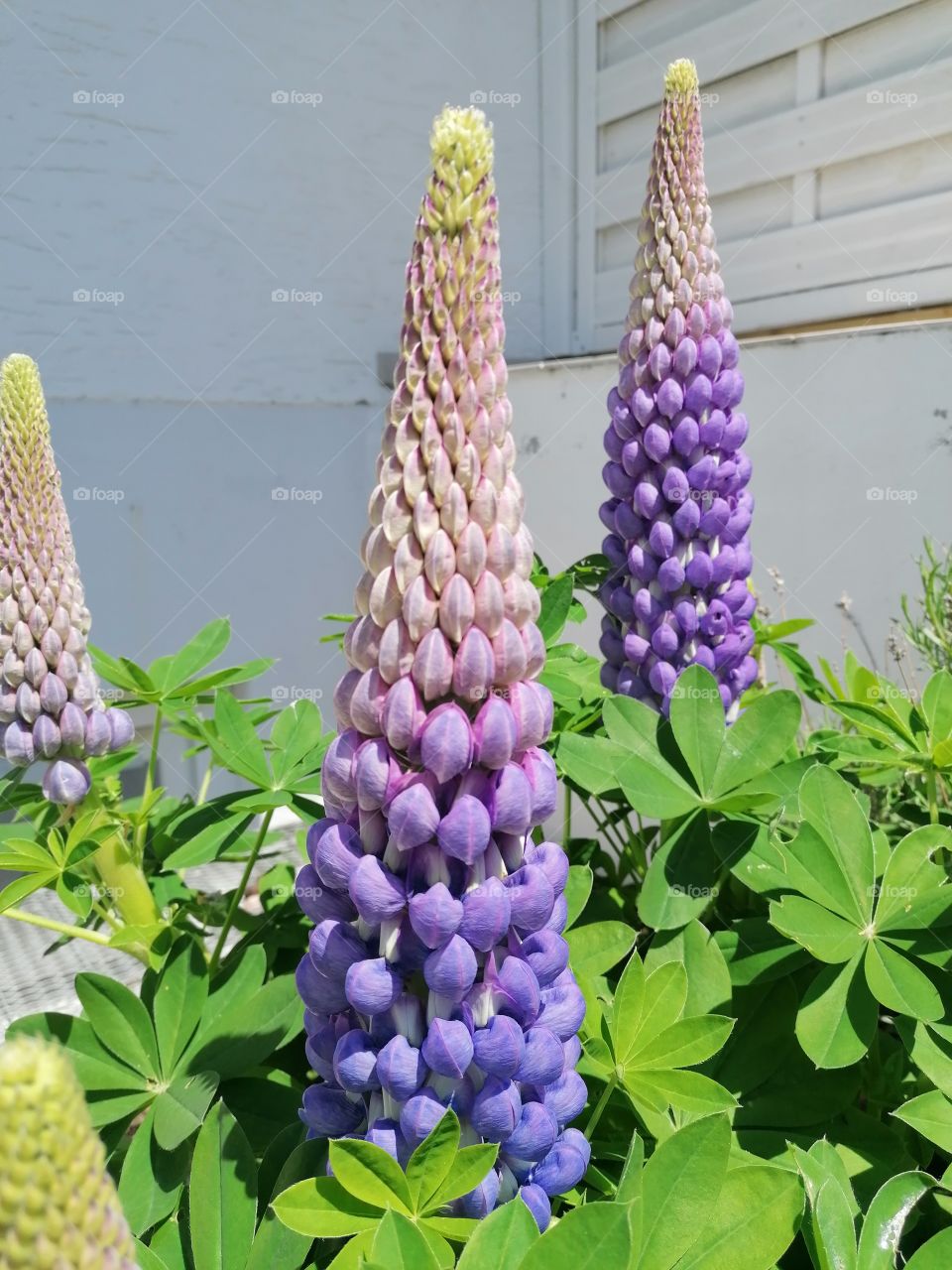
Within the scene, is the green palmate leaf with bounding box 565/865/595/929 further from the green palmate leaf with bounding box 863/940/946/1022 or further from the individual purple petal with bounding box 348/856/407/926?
the individual purple petal with bounding box 348/856/407/926

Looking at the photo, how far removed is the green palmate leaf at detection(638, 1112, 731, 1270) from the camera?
58 cm

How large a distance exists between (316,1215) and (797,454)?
→ 2088 millimetres

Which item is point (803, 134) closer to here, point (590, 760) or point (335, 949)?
point (590, 760)

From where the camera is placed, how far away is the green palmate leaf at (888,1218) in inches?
25.9

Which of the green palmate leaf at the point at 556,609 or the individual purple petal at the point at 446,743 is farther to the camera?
the green palmate leaf at the point at 556,609

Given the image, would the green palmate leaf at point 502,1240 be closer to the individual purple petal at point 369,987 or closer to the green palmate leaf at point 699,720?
the individual purple petal at point 369,987

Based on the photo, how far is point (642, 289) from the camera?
1.17 meters

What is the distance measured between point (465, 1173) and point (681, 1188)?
13 cm

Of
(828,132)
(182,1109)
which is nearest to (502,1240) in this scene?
(182,1109)

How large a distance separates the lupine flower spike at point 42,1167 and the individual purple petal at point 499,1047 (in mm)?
329

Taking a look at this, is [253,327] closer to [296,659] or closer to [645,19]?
[296,659]

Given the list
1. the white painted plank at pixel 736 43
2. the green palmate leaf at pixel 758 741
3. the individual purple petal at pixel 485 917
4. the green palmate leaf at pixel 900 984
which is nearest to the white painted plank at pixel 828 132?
the white painted plank at pixel 736 43

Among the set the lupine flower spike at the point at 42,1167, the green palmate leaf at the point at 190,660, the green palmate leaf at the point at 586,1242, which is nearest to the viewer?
the lupine flower spike at the point at 42,1167

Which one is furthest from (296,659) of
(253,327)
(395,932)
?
(395,932)
